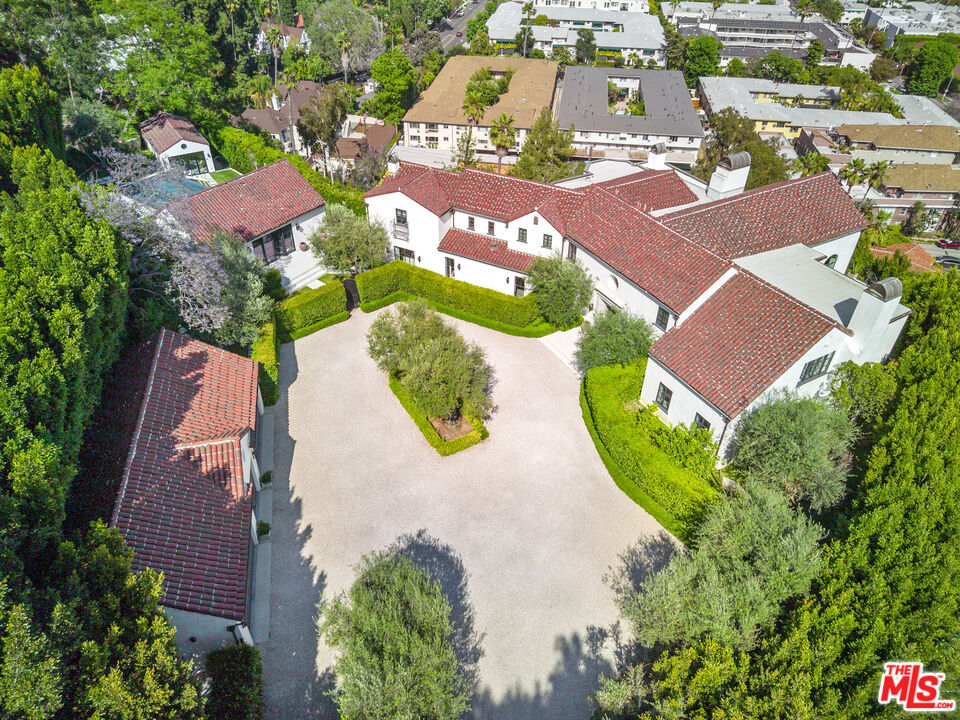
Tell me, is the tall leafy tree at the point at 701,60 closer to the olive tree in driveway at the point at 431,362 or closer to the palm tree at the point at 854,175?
the palm tree at the point at 854,175

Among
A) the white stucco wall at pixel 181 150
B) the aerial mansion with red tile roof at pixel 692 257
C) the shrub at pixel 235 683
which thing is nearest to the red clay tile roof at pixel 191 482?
the shrub at pixel 235 683

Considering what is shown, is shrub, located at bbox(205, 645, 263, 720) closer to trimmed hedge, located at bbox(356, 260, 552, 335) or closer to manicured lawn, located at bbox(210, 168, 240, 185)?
trimmed hedge, located at bbox(356, 260, 552, 335)

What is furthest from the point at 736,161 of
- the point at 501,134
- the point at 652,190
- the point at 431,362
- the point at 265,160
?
the point at 265,160

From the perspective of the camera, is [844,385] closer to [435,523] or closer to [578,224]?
[578,224]

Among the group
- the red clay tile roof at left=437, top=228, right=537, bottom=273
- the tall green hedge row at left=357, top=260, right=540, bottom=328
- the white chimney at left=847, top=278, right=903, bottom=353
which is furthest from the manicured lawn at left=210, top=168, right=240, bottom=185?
the white chimney at left=847, top=278, right=903, bottom=353

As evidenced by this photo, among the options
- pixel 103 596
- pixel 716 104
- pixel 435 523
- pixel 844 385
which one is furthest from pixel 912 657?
pixel 716 104

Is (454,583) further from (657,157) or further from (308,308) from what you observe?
(657,157)
